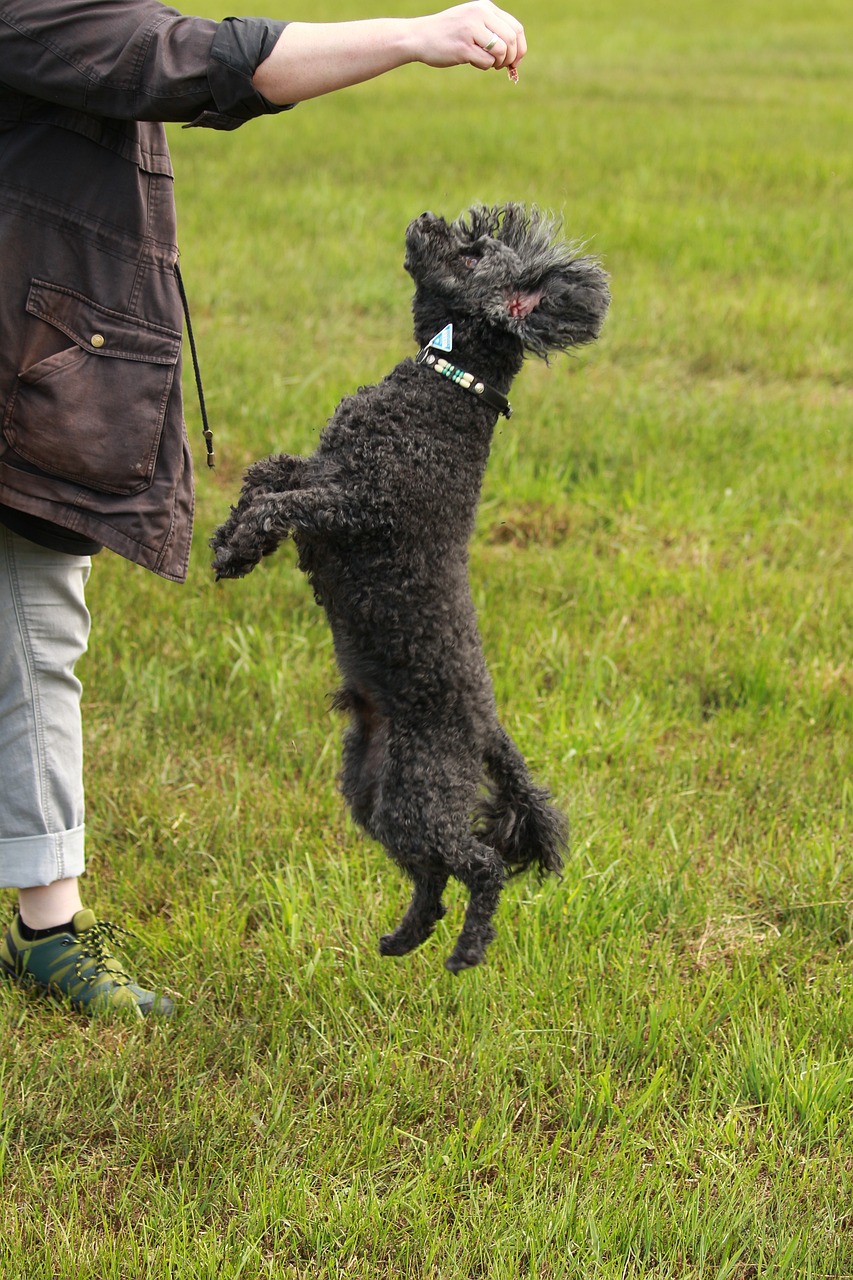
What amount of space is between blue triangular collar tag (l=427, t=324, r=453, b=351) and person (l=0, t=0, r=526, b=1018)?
41 cm

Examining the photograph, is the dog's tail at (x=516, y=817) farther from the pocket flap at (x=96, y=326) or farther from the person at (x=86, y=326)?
the pocket flap at (x=96, y=326)

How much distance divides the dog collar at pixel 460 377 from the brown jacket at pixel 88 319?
1.79 ft

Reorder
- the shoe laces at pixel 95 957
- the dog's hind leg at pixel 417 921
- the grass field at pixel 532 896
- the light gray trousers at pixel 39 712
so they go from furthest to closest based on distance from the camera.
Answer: the shoe laces at pixel 95 957 → the light gray trousers at pixel 39 712 → the grass field at pixel 532 896 → the dog's hind leg at pixel 417 921

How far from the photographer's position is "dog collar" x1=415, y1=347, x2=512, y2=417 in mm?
2047

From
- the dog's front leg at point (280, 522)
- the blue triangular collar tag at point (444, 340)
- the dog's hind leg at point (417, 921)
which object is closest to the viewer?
the dog's front leg at point (280, 522)

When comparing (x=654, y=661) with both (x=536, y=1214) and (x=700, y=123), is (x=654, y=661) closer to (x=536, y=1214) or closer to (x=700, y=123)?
(x=536, y=1214)

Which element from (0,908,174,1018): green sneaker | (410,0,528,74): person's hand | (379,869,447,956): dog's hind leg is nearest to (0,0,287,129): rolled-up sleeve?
(410,0,528,74): person's hand

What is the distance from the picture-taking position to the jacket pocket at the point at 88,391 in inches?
93.0

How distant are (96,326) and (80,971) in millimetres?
1523

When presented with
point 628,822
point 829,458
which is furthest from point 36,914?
point 829,458

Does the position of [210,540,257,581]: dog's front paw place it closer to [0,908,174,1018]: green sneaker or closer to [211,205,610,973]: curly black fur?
[211,205,610,973]: curly black fur

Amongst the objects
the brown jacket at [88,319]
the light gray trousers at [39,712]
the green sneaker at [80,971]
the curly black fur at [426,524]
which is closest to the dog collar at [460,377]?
the curly black fur at [426,524]

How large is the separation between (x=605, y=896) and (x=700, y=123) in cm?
1274

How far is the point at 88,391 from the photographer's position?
2396 mm
